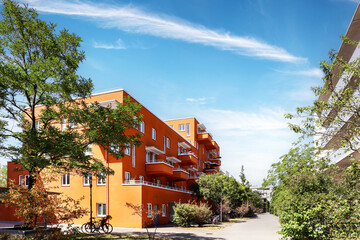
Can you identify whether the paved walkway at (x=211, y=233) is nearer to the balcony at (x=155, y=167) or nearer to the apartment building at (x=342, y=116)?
the apartment building at (x=342, y=116)

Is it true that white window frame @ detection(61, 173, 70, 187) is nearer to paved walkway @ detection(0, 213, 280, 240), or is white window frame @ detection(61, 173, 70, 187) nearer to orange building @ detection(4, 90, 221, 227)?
orange building @ detection(4, 90, 221, 227)

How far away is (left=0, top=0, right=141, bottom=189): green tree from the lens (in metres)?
15.7

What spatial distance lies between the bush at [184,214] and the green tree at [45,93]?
10299 mm

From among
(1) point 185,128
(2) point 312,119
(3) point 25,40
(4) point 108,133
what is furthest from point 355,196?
(1) point 185,128

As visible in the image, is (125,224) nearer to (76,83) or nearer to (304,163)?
(76,83)

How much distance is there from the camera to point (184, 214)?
26484mm

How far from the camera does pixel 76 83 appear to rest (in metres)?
17.7

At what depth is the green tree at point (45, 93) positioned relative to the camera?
15.7 m

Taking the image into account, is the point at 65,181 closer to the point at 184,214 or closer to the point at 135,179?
the point at 135,179

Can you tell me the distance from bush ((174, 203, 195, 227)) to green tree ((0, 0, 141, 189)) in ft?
33.8

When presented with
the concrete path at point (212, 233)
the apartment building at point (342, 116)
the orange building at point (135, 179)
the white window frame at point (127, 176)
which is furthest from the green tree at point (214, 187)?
the apartment building at point (342, 116)

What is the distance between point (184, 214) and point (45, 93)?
15683mm

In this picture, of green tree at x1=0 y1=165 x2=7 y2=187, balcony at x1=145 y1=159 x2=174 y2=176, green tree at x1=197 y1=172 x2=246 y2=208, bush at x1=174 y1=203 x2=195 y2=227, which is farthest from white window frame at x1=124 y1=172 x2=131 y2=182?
green tree at x1=0 y1=165 x2=7 y2=187

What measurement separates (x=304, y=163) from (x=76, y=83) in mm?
15272
